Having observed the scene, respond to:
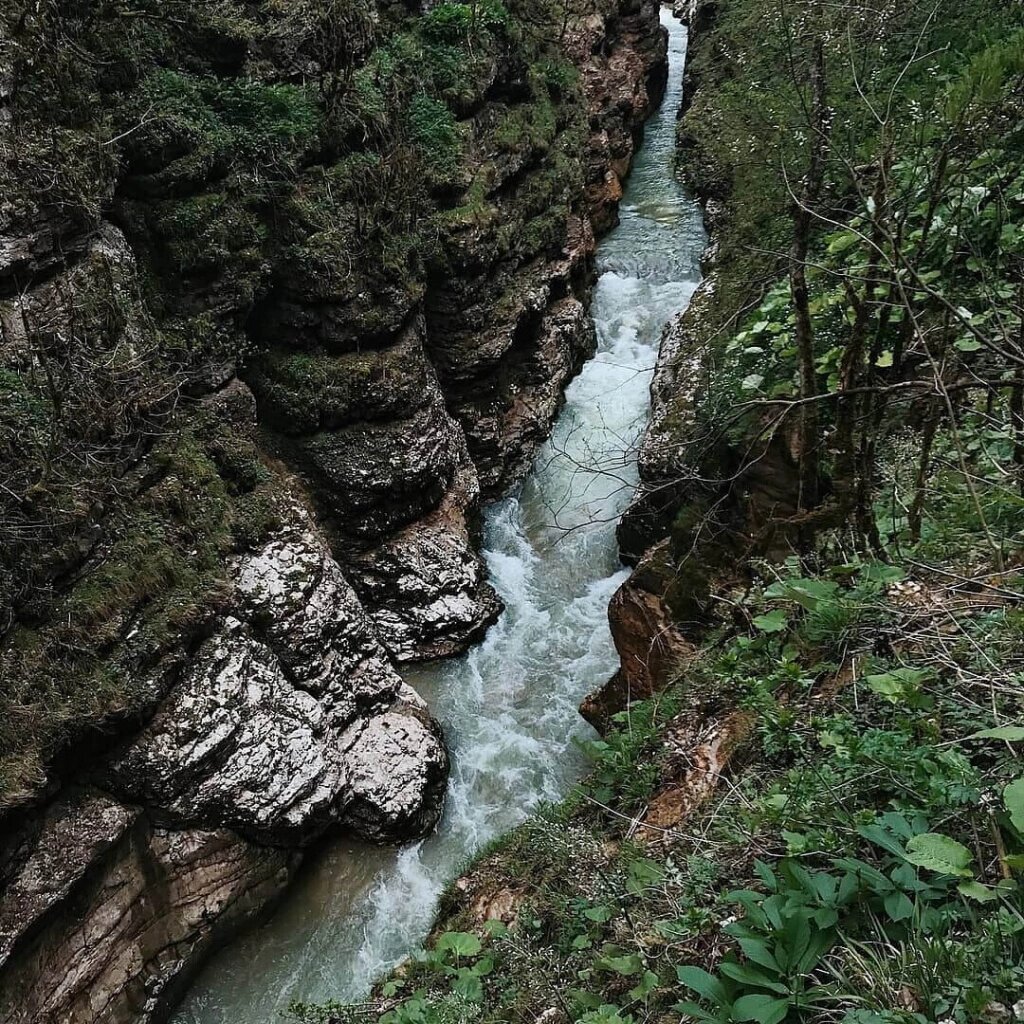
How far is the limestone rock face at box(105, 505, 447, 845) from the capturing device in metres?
5.36

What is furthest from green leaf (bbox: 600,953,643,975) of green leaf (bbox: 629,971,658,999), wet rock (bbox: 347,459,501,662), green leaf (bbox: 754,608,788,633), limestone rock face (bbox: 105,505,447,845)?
wet rock (bbox: 347,459,501,662)

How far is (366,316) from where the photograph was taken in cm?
761

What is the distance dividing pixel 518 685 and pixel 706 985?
5.75 metres

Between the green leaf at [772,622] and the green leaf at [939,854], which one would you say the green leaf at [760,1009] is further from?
the green leaf at [772,622]

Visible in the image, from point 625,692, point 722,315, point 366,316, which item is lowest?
point 625,692

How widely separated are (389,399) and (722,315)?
4.13 m

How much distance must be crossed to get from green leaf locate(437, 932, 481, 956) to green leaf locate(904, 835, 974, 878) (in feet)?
8.67

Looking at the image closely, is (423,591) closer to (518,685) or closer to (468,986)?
(518,685)

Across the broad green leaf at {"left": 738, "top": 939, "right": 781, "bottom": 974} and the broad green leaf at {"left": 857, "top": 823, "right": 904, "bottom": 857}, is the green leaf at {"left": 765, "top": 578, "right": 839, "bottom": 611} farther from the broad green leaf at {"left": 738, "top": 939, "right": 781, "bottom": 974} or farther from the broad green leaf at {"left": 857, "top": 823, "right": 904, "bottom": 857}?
the broad green leaf at {"left": 738, "top": 939, "right": 781, "bottom": 974}

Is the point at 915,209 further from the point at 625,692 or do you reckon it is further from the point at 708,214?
the point at 708,214

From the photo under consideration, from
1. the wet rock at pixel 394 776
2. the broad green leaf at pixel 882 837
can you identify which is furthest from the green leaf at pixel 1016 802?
the wet rock at pixel 394 776

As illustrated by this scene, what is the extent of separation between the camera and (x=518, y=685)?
7762mm

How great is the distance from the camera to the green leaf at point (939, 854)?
189 centimetres

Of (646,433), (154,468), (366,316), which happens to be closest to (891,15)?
(646,433)
